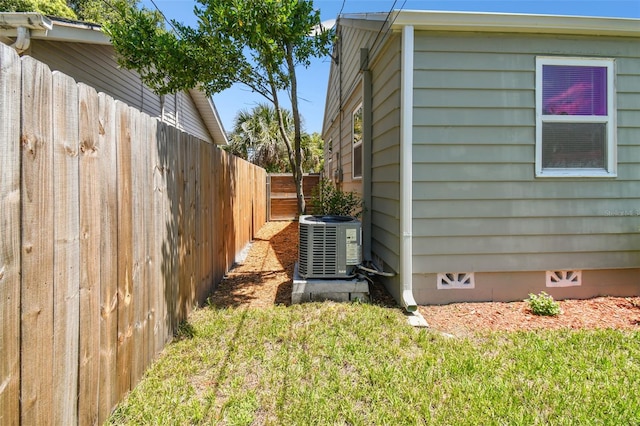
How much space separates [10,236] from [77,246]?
39 centimetres

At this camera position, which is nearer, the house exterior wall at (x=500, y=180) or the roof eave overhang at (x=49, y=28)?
the house exterior wall at (x=500, y=180)

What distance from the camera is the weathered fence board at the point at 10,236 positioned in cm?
126

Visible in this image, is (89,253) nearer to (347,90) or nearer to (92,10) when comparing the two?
(347,90)

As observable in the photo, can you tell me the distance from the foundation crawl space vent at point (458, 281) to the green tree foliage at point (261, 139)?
48.1ft

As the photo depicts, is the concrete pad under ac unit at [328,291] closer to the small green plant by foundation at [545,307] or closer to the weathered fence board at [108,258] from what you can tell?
the small green plant by foundation at [545,307]

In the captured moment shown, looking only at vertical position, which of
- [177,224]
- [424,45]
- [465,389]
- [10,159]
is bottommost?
[465,389]

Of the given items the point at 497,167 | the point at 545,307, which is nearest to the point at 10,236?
the point at 497,167

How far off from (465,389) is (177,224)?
2.54m

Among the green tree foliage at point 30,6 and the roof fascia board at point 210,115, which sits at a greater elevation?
the green tree foliage at point 30,6

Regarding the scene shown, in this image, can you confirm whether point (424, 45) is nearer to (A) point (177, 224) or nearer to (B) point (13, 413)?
(A) point (177, 224)

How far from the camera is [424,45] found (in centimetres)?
372

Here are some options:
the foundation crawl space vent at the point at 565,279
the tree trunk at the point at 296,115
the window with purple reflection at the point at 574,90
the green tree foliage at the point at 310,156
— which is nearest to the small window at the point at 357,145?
the tree trunk at the point at 296,115

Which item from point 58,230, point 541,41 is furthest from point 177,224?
point 541,41

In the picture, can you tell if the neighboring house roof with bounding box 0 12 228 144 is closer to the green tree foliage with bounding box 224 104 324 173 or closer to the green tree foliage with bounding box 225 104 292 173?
the green tree foliage with bounding box 224 104 324 173
